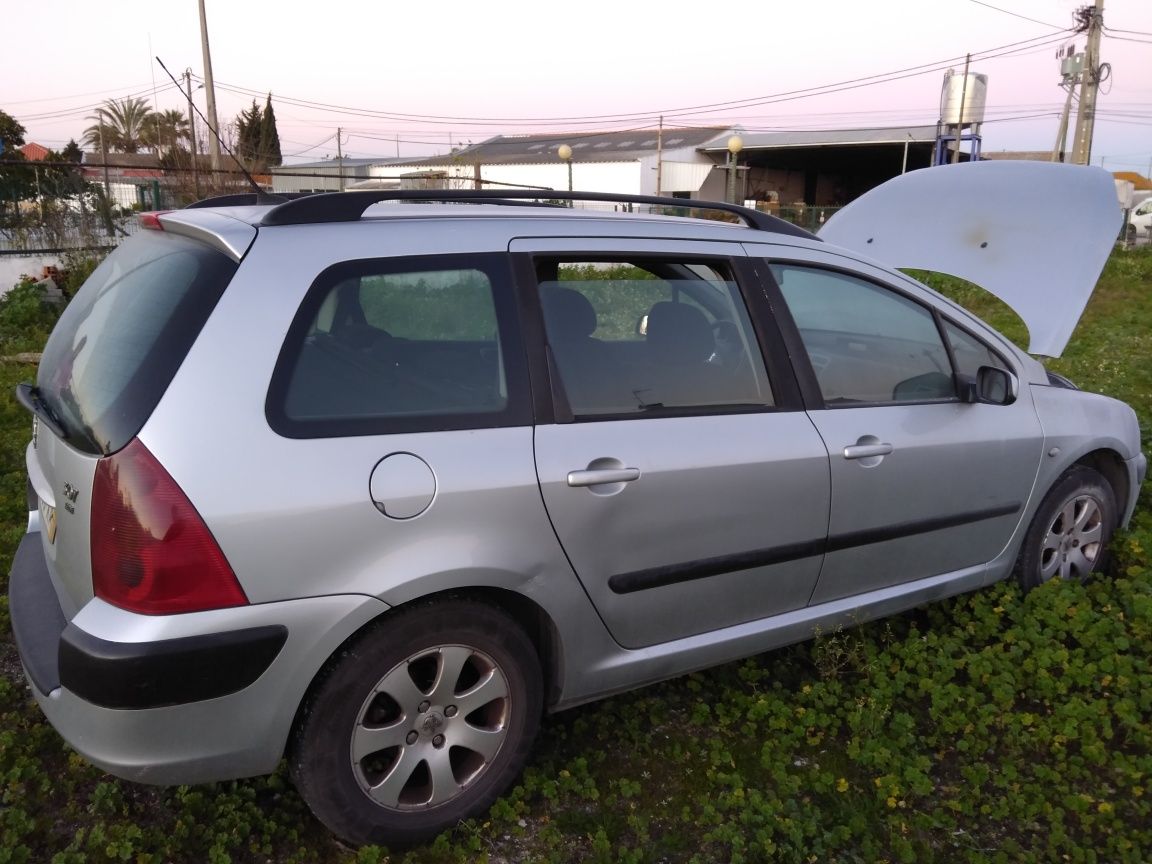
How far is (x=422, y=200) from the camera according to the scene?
269cm

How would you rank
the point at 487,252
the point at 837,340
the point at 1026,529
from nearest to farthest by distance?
the point at 487,252 → the point at 837,340 → the point at 1026,529

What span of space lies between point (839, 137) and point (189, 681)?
133 feet

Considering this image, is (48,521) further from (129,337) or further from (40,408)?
(129,337)

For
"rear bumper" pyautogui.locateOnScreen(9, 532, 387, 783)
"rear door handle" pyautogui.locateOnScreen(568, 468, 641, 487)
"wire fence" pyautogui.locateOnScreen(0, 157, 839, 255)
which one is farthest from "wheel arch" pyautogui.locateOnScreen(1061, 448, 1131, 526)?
"wire fence" pyautogui.locateOnScreen(0, 157, 839, 255)

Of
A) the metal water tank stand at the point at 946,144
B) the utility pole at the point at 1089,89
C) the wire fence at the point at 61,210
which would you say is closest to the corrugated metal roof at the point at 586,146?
the metal water tank stand at the point at 946,144

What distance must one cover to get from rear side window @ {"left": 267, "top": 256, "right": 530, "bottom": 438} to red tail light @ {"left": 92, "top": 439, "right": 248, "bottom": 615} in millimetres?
293

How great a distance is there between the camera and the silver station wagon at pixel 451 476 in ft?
6.72

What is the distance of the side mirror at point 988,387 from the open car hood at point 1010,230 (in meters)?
0.75

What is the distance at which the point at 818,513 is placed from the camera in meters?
2.94

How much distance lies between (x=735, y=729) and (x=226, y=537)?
6.15 ft

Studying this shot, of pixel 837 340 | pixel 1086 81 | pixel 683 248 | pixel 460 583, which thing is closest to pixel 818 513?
pixel 837 340

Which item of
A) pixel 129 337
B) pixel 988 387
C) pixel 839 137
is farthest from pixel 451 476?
pixel 839 137

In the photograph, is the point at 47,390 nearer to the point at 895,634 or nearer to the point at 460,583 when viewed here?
the point at 460,583

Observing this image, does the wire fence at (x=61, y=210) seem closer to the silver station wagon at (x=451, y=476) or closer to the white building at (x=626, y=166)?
the silver station wagon at (x=451, y=476)
